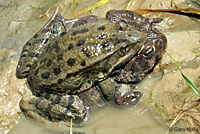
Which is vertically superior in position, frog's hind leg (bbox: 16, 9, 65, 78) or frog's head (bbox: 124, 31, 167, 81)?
frog's hind leg (bbox: 16, 9, 65, 78)

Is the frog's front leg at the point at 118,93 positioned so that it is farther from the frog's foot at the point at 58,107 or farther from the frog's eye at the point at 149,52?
the frog's eye at the point at 149,52

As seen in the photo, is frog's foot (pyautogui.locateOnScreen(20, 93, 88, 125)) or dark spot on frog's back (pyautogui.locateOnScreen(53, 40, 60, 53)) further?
→ frog's foot (pyautogui.locateOnScreen(20, 93, 88, 125))

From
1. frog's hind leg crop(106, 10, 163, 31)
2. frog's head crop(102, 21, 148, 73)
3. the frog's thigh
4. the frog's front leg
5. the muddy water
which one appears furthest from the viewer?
frog's hind leg crop(106, 10, 163, 31)

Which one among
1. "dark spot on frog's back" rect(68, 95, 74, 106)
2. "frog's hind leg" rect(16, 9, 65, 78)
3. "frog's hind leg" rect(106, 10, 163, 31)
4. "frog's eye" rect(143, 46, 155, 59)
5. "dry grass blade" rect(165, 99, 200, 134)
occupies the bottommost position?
"dry grass blade" rect(165, 99, 200, 134)

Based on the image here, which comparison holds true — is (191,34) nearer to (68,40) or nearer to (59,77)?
(68,40)

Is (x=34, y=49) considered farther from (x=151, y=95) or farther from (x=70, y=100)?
(x=151, y=95)

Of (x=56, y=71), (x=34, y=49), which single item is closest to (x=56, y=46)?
(x=56, y=71)


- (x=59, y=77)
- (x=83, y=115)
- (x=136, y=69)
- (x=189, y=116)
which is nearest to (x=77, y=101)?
(x=83, y=115)

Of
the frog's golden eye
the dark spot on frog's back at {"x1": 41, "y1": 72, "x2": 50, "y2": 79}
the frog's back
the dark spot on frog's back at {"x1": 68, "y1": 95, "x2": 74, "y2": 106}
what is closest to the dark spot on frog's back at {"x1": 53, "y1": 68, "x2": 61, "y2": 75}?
the frog's back

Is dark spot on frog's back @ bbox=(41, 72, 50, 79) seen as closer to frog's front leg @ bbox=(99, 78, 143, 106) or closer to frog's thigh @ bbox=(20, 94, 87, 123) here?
frog's thigh @ bbox=(20, 94, 87, 123)
